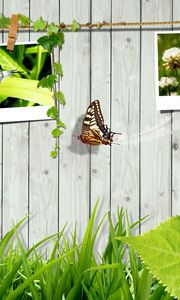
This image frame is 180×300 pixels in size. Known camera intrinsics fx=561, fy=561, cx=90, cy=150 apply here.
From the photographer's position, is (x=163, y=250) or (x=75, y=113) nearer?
(x=163, y=250)

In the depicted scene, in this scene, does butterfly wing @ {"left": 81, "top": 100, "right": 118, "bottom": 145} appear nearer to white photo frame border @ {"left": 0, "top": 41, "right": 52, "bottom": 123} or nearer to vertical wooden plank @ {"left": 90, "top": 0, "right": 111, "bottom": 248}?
vertical wooden plank @ {"left": 90, "top": 0, "right": 111, "bottom": 248}

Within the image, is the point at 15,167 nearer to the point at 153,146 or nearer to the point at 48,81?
the point at 48,81

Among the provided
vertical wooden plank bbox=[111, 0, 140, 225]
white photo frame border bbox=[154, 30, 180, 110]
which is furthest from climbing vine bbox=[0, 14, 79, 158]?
white photo frame border bbox=[154, 30, 180, 110]

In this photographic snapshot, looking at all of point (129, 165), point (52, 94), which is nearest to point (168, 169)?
point (129, 165)

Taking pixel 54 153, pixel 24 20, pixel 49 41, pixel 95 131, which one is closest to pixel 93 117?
pixel 95 131

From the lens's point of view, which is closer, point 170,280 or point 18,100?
point 170,280

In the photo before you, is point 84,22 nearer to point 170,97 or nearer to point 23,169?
point 170,97
